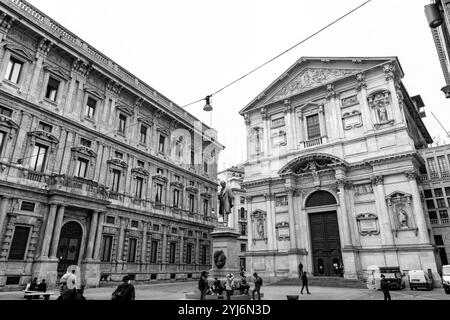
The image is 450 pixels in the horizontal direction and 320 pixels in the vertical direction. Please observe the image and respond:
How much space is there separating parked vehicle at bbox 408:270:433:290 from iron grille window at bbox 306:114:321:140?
46.7ft

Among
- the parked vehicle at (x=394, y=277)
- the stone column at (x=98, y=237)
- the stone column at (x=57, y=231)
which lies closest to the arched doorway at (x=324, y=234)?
the parked vehicle at (x=394, y=277)

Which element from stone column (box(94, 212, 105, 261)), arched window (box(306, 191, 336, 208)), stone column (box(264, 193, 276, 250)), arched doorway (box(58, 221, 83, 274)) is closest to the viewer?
arched doorway (box(58, 221, 83, 274))

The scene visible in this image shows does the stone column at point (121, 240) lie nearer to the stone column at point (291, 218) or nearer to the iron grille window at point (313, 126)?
the stone column at point (291, 218)

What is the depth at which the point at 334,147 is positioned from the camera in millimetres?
27875

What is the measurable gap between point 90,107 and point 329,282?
937 inches

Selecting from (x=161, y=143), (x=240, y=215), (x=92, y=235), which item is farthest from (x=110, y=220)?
(x=240, y=215)

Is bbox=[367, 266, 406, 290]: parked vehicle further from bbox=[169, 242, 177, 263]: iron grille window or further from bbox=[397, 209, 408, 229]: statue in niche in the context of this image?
bbox=[169, 242, 177, 263]: iron grille window

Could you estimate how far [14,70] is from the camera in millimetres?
20250

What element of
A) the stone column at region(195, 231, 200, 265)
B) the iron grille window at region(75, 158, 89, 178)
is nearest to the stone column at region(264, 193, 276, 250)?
the stone column at region(195, 231, 200, 265)

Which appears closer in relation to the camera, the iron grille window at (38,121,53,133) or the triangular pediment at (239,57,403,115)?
the iron grille window at (38,121,53,133)

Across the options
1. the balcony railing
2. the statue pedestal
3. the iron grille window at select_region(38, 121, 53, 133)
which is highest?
the balcony railing

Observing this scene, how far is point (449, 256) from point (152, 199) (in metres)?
27.2

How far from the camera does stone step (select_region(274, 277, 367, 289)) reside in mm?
21984

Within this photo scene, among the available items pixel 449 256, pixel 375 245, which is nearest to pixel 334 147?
pixel 375 245
